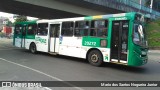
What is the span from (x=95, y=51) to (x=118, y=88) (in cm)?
523

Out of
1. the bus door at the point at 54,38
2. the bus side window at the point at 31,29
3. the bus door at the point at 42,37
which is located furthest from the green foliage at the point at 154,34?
the bus door at the point at 54,38

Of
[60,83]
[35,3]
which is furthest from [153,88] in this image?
[35,3]

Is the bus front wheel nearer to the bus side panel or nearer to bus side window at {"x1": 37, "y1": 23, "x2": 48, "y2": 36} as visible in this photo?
the bus side panel

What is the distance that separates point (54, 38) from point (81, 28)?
2.88 meters

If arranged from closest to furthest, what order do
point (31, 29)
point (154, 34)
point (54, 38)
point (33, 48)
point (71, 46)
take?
1. point (71, 46)
2. point (54, 38)
3. point (33, 48)
4. point (31, 29)
5. point (154, 34)

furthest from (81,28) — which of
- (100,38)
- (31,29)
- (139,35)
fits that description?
(31,29)

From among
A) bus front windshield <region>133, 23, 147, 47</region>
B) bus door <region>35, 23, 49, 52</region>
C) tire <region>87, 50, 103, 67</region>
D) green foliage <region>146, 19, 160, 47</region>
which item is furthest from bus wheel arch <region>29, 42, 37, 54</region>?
green foliage <region>146, 19, 160, 47</region>

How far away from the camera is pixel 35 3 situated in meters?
26.1

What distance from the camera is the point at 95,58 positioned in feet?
43.1

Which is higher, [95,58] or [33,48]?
[33,48]

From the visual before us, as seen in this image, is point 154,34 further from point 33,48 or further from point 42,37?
point 42,37

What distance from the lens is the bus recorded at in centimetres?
1162

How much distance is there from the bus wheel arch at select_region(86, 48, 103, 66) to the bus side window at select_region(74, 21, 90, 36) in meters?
1.15

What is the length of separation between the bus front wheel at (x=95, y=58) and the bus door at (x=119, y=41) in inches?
35.6
